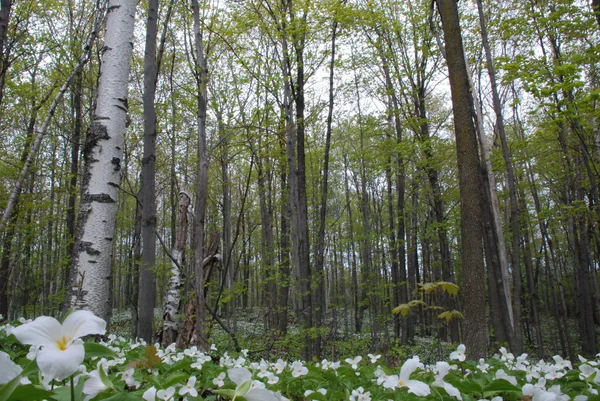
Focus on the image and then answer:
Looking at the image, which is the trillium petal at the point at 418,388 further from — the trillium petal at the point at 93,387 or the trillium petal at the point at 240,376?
the trillium petal at the point at 93,387

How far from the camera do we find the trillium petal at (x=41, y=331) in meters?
0.57

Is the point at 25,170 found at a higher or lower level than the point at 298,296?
higher

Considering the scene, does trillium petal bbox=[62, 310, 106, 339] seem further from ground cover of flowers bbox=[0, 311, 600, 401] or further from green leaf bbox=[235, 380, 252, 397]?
green leaf bbox=[235, 380, 252, 397]

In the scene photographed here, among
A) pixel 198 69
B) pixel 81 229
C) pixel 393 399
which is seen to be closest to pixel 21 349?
pixel 81 229

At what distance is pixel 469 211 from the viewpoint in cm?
393

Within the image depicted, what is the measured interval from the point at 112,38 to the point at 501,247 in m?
6.76

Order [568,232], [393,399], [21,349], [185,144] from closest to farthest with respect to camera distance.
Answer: [393,399] < [21,349] < [185,144] < [568,232]

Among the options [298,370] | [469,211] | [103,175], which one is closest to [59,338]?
[298,370]

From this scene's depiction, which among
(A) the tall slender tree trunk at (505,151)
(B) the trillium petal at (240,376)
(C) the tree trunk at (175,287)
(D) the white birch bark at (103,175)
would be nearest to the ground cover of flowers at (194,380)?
(B) the trillium petal at (240,376)

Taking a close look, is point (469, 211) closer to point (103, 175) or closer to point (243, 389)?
point (103, 175)

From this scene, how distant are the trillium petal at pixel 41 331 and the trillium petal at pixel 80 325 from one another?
1 cm

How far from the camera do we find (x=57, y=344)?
1.92 feet

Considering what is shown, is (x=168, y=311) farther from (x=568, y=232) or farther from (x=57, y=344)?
(x=568, y=232)

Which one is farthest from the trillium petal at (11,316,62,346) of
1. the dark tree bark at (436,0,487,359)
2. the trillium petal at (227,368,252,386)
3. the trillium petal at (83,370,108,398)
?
the dark tree bark at (436,0,487,359)
